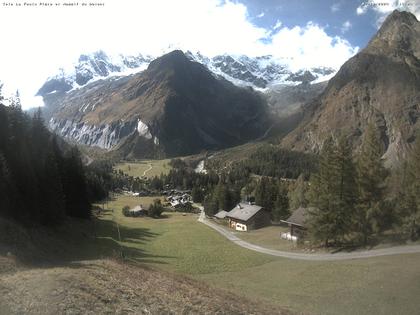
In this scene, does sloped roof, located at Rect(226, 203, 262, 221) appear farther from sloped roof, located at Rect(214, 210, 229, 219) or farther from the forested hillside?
the forested hillside

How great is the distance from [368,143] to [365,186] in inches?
199

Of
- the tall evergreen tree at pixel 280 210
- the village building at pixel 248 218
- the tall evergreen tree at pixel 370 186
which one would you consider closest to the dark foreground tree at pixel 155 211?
the village building at pixel 248 218

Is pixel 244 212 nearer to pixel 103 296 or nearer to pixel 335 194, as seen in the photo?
pixel 335 194

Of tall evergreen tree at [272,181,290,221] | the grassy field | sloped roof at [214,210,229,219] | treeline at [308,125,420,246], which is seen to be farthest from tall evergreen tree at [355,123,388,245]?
sloped roof at [214,210,229,219]

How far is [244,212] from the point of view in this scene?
10244 centimetres

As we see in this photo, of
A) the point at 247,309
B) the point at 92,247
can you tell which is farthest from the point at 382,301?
the point at 92,247

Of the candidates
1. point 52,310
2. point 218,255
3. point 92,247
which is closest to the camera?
point 52,310

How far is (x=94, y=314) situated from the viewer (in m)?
17.4

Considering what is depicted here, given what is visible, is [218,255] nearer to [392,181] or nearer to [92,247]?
[92,247]

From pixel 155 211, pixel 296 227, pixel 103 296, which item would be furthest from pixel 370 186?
pixel 155 211

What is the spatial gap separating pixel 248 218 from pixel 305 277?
57.0m

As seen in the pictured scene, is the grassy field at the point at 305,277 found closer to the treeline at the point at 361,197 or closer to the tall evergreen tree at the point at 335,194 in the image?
the tall evergreen tree at the point at 335,194

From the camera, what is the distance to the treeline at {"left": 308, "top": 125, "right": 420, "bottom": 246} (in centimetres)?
4694

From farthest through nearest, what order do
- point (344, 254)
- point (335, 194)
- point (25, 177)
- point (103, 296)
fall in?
point (25, 177)
point (335, 194)
point (344, 254)
point (103, 296)
